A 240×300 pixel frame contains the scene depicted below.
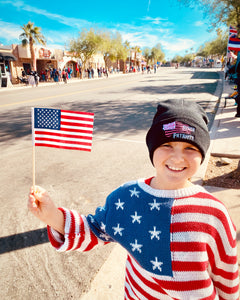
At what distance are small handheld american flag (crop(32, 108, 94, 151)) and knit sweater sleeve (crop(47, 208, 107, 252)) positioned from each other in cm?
67

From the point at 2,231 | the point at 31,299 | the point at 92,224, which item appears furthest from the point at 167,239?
the point at 2,231

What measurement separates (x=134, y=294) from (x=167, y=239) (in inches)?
18.0

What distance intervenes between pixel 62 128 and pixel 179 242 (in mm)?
1146

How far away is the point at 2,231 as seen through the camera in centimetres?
253

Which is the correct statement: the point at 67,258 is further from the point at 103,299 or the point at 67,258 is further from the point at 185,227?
the point at 185,227

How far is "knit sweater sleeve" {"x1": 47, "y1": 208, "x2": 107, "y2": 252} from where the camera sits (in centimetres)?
108

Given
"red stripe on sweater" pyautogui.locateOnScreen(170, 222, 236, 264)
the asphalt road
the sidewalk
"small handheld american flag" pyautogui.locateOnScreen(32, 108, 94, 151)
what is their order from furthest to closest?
the asphalt road → the sidewalk → "small handheld american flag" pyautogui.locateOnScreen(32, 108, 94, 151) → "red stripe on sweater" pyautogui.locateOnScreen(170, 222, 236, 264)

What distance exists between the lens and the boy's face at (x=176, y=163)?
0.99 meters

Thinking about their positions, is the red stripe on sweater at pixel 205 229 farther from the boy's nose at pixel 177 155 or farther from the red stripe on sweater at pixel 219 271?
the boy's nose at pixel 177 155

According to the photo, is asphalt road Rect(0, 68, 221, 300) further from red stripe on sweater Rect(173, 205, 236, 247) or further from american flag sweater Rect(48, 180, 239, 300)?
red stripe on sweater Rect(173, 205, 236, 247)

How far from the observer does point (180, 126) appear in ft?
3.22

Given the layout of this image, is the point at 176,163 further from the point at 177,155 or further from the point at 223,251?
the point at 223,251

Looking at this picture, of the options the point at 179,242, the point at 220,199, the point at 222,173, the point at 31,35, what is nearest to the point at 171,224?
the point at 179,242

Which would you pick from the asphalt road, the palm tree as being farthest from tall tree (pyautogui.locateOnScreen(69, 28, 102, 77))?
A: the asphalt road
